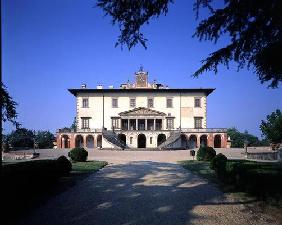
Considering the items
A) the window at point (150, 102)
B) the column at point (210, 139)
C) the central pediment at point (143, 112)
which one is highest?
the window at point (150, 102)

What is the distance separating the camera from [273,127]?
133 feet

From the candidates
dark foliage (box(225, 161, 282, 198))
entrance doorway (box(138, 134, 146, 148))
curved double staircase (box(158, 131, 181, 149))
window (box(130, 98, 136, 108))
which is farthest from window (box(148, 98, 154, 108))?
dark foliage (box(225, 161, 282, 198))

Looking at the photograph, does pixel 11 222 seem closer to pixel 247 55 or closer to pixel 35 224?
pixel 35 224

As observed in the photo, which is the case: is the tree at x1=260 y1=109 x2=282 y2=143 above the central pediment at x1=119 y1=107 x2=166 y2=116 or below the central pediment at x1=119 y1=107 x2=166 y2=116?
below

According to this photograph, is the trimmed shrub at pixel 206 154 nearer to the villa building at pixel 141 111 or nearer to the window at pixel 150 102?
the villa building at pixel 141 111

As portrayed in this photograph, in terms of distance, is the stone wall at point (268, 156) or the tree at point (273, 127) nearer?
the stone wall at point (268, 156)

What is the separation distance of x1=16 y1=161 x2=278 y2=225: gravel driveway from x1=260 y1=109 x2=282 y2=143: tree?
3000 cm

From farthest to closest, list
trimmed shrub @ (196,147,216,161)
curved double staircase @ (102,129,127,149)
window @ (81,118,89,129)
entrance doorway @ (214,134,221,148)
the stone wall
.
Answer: window @ (81,118,89,129) < entrance doorway @ (214,134,221,148) < curved double staircase @ (102,129,127,149) < the stone wall < trimmed shrub @ (196,147,216,161)

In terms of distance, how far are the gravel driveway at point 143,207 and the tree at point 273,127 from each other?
3000 cm

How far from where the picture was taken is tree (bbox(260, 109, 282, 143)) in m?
40.0

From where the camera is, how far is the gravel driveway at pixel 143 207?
7.70m

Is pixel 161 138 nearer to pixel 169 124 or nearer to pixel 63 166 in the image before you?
pixel 169 124

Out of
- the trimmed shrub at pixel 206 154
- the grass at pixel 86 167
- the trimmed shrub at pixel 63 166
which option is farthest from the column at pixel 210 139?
the trimmed shrub at pixel 63 166

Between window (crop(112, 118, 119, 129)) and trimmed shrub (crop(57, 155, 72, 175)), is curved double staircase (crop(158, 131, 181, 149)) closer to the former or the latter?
window (crop(112, 118, 119, 129))
